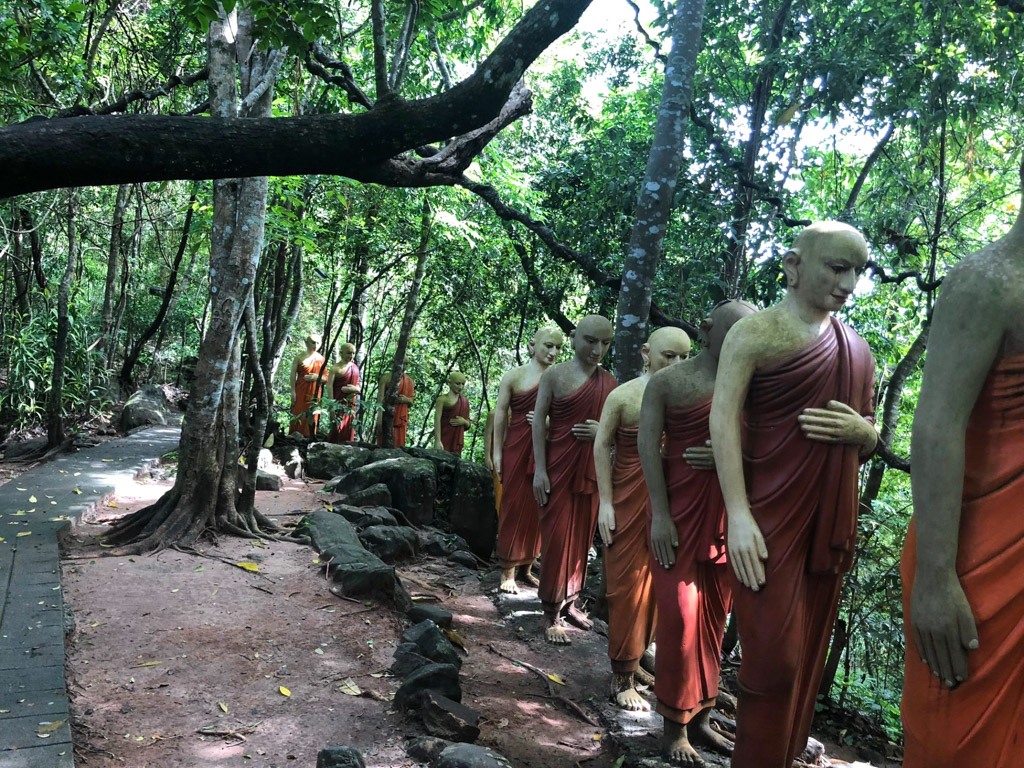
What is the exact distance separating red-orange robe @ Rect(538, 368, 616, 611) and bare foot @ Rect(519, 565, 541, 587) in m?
1.26

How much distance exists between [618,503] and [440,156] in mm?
2657

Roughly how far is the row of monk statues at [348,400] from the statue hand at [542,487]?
546 cm

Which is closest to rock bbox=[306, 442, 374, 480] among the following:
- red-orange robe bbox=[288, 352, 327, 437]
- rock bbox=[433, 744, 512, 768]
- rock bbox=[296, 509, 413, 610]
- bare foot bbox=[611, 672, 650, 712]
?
red-orange robe bbox=[288, 352, 327, 437]

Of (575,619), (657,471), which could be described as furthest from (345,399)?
(657,471)

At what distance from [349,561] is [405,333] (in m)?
5.92

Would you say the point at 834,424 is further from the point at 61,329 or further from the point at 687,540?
the point at 61,329

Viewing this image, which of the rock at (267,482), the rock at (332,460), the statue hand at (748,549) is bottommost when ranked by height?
the rock at (267,482)

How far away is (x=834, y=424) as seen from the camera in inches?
122

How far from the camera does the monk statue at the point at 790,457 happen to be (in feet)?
10.3

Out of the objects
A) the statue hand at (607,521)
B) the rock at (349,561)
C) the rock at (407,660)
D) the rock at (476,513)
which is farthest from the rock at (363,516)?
the statue hand at (607,521)

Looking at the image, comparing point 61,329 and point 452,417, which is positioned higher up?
point 61,329

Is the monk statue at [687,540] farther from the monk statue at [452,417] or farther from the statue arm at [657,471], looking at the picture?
the monk statue at [452,417]

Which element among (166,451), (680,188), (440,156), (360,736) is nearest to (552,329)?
(680,188)

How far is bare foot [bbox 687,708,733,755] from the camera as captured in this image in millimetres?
4199
